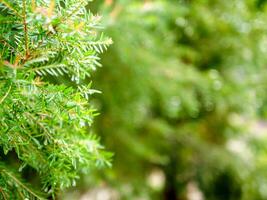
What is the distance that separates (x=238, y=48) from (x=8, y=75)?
3.84 m

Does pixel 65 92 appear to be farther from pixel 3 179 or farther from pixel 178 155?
pixel 178 155

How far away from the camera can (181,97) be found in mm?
3316

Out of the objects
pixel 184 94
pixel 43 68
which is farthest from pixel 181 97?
pixel 43 68

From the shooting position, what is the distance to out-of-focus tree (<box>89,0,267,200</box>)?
9.63 feet

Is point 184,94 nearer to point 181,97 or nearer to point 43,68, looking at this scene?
point 181,97

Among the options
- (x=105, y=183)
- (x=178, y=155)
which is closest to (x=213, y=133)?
(x=178, y=155)

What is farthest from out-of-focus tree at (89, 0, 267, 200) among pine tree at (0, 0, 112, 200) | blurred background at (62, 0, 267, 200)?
pine tree at (0, 0, 112, 200)

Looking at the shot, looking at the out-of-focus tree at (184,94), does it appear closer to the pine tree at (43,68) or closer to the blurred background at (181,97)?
the blurred background at (181,97)

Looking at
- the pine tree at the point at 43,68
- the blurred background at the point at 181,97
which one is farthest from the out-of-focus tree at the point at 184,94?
the pine tree at the point at 43,68

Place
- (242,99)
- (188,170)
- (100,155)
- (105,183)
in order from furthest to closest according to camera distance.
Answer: (188,170) < (242,99) < (105,183) < (100,155)

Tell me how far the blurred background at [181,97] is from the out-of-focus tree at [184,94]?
1 cm

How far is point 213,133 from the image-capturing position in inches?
206

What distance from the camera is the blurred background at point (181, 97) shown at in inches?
115

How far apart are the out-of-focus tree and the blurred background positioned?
1 cm
